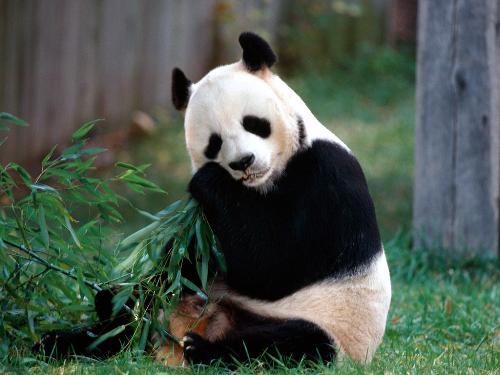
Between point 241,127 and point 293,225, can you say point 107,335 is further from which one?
point 241,127

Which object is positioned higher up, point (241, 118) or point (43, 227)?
point (241, 118)

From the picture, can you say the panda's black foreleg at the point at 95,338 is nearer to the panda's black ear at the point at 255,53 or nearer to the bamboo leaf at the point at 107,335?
the bamboo leaf at the point at 107,335

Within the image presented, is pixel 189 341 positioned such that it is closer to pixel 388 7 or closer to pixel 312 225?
pixel 312 225

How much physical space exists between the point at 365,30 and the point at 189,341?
390 inches

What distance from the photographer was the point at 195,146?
146 inches

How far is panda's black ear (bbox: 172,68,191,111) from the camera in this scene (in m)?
3.91

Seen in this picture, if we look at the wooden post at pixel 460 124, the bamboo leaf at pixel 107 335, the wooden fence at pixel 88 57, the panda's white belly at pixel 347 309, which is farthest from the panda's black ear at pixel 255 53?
the wooden fence at pixel 88 57

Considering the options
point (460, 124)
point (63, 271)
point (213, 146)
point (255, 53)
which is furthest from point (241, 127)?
point (460, 124)

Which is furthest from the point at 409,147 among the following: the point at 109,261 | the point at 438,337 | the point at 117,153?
the point at 109,261

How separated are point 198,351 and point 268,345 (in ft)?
0.92

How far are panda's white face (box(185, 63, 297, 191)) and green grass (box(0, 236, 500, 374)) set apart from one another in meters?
0.80

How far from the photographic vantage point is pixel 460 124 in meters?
5.97

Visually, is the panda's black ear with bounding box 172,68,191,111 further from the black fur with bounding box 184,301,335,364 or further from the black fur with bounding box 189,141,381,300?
the black fur with bounding box 184,301,335,364

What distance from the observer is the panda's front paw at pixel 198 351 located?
3.47 m
